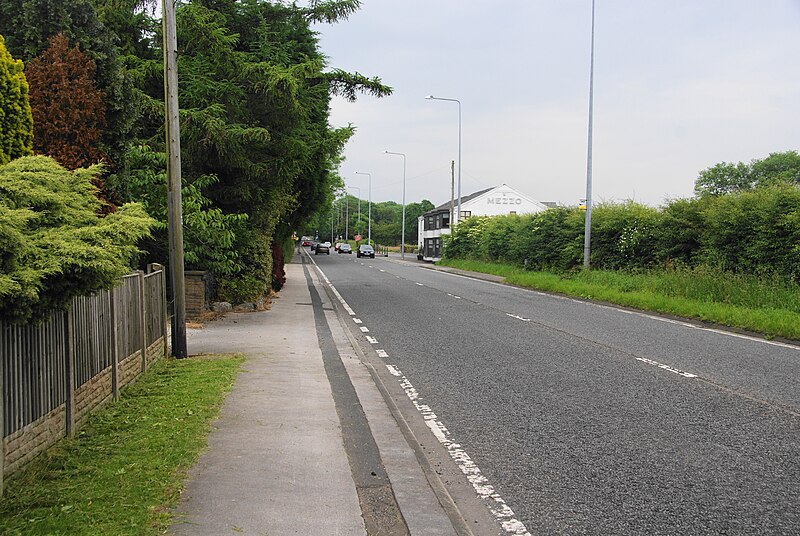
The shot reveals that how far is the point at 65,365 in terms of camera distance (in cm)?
560

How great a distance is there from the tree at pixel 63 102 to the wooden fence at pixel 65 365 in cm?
272

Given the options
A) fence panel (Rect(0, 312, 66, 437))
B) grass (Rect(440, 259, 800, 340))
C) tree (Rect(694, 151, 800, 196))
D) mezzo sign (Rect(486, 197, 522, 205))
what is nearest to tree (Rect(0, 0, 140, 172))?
fence panel (Rect(0, 312, 66, 437))

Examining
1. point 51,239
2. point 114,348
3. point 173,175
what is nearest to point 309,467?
point 51,239

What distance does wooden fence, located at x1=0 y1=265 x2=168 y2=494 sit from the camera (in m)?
4.59

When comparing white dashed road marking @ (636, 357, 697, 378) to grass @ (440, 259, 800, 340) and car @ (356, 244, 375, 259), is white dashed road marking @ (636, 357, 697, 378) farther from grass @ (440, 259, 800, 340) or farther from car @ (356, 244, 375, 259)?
car @ (356, 244, 375, 259)

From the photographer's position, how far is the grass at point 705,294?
14.3m

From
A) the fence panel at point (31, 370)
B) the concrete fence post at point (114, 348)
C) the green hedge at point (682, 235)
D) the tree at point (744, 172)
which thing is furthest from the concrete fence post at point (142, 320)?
the tree at point (744, 172)

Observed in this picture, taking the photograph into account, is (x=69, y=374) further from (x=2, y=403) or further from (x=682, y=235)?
(x=682, y=235)

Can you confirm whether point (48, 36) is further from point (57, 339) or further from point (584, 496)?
point (584, 496)

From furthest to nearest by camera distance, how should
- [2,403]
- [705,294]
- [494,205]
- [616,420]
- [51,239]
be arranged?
[494,205] → [705,294] → [616,420] → [51,239] → [2,403]

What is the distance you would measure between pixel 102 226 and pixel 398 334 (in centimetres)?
914

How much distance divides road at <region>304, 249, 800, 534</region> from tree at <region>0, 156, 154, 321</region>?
3.10m

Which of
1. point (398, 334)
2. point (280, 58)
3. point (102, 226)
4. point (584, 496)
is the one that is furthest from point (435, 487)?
point (280, 58)

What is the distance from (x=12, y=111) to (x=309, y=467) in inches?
206
